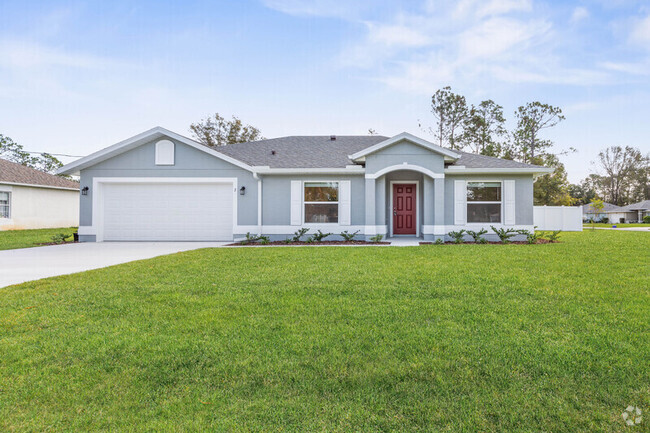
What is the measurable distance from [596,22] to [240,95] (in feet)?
51.6

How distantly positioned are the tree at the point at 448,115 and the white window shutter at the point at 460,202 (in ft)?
51.5

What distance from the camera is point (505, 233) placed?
38.0ft

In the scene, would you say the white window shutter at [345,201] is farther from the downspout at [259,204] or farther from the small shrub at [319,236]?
the downspout at [259,204]

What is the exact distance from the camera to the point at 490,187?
12.1 meters

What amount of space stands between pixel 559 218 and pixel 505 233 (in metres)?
10.3

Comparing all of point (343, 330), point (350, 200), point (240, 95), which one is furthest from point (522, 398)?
point (240, 95)

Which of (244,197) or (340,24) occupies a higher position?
(340,24)

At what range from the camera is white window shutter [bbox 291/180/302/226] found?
12.2 m

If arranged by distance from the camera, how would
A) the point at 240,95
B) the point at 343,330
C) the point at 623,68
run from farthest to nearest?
1. the point at 240,95
2. the point at 623,68
3. the point at 343,330

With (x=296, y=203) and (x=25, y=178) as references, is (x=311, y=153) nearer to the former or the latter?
(x=296, y=203)

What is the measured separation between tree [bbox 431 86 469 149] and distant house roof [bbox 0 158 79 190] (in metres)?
26.9

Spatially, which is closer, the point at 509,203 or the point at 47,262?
the point at 47,262

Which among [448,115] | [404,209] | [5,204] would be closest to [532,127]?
[448,115]

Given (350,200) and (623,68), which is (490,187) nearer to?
(350,200)
